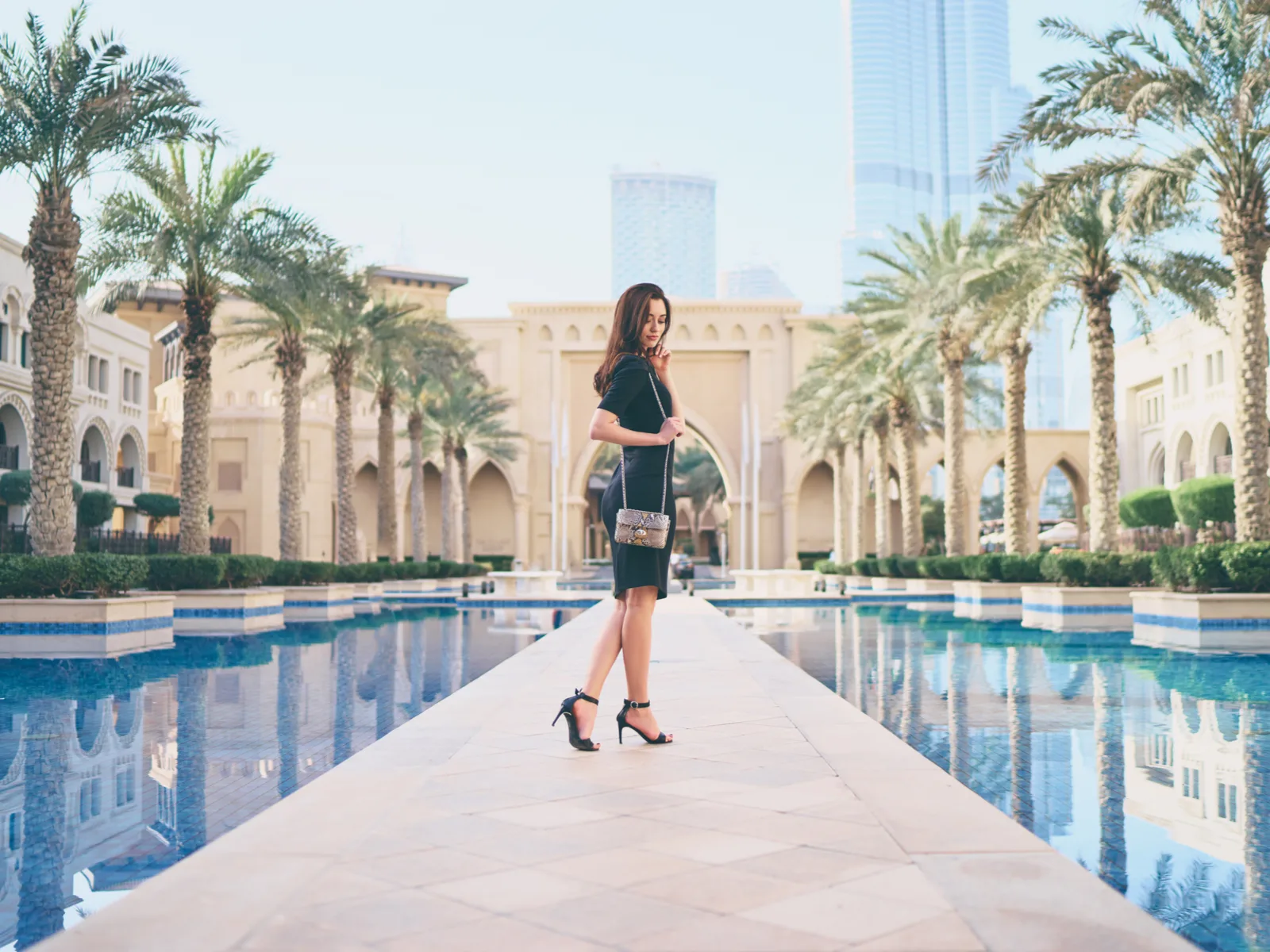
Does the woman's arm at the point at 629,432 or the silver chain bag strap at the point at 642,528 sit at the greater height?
the woman's arm at the point at 629,432

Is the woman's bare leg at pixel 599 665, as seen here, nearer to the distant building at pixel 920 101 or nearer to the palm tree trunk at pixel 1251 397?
the palm tree trunk at pixel 1251 397

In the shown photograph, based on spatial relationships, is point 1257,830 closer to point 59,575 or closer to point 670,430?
point 670,430

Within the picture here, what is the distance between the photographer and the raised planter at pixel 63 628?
39.0 ft

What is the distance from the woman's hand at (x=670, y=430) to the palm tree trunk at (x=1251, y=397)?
1063 cm

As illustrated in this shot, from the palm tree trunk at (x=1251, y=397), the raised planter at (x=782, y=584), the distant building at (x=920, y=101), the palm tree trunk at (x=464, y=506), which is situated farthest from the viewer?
the distant building at (x=920, y=101)

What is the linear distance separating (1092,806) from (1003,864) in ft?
5.14

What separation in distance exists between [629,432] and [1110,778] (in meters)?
2.53

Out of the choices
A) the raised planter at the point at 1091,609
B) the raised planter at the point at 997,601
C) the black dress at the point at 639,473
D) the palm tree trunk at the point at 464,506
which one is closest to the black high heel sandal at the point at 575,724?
the black dress at the point at 639,473

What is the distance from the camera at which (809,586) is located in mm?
25188

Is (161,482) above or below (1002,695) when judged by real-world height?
above

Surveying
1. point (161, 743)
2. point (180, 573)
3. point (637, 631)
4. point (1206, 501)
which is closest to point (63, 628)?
point (180, 573)

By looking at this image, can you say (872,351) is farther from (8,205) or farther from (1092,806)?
(1092,806)

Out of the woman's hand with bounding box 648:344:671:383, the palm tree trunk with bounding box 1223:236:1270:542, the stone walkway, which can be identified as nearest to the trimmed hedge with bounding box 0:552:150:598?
the stone walkway

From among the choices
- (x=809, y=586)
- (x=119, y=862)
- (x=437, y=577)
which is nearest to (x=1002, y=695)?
(x=119, y=862)
